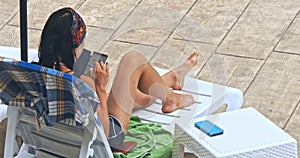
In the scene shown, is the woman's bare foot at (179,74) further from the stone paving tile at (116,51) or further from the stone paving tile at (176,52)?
the stone paving tile at (116,51)

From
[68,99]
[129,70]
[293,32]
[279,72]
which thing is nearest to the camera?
[68,99]

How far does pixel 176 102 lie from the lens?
3.40 meters

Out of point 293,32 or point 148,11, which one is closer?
point 148,11

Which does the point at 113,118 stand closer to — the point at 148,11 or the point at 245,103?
the point at 148,11

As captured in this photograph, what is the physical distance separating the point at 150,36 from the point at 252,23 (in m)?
1.62

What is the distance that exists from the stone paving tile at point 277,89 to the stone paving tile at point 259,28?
0.11m

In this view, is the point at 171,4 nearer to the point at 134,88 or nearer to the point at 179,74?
the point at 179,74

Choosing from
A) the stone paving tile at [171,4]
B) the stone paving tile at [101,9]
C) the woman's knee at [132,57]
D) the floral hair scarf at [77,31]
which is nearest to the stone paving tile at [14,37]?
the stone paving tile at [101,9]

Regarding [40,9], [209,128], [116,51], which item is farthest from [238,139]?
[40,9]

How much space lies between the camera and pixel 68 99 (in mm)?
2775

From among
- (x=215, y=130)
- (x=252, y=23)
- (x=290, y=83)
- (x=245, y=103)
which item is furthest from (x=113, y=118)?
(x=252, y=23)

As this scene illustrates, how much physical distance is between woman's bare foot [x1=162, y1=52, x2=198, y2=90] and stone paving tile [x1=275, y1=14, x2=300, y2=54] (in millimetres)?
1030

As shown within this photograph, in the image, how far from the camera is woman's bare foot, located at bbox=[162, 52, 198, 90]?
135 inches

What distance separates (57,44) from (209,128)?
647 millimetres
